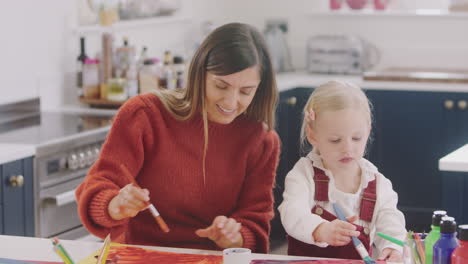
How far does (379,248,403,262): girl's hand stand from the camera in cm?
198

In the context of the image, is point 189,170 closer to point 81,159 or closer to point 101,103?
point 81,159

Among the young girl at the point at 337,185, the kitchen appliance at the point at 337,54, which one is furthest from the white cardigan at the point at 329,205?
the kitchen appliance at the point at 337,54

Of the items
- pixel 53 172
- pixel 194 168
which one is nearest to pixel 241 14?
pixel 53 172

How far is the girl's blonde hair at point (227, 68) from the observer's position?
83.7 inches

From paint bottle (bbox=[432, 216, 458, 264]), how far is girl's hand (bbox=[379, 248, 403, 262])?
10.8 inches

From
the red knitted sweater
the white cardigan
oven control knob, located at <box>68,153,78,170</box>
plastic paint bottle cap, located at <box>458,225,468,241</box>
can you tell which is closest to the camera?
plastic paint bottle cap, located at <box>458,225,468,241</box>

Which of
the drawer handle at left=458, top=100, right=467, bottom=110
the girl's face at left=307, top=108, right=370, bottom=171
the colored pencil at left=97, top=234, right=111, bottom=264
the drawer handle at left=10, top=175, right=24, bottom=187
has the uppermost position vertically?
the girl's face at left=307, top=108, right=370, bottom=171

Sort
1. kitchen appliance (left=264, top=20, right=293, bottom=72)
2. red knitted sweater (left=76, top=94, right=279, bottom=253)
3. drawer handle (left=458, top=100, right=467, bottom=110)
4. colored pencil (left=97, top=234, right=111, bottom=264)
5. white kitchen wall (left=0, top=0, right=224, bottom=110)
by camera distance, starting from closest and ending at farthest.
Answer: colored pencil (left=97, top=234, right=111, bottom=264)
red knitted sweater (left=76, top=94, right=279, bottom=253)
white kitchen wall (left=0, top=0, right=224, bottom=110)
drawer handle (left=458, top=100, right=467, bottom=110)
kitchen appliance (left=264, top=20, right=293, bottom=72)

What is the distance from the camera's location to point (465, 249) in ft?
A: 5.44

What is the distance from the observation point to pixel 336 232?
195cm

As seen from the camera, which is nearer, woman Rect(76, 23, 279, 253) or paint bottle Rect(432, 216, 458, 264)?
paint bottle Rect(432, 216, 458, 264)

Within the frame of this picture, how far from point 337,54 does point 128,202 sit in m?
3.41

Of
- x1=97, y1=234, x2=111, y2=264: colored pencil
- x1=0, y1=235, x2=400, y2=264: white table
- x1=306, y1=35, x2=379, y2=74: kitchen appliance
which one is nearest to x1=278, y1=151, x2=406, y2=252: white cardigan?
x1=0, y1=235, x2=400, y2=264: white table

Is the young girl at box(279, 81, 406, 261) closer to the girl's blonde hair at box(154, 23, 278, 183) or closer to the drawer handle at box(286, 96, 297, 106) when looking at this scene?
the girl's blonde hair at box(154, 23, 278, 183)
